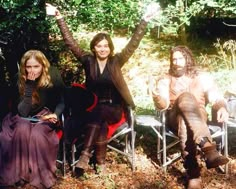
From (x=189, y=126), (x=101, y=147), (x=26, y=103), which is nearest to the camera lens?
(x=189, y=126)

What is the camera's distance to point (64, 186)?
5086mm

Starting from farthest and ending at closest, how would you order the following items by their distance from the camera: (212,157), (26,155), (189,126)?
(26,155)
(189,126)
(212,157)

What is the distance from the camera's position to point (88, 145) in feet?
16.6

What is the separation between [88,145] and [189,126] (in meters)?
1.15

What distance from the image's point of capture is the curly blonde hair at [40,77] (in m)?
5.12

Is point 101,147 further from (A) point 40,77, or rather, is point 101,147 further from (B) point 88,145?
(A) point 40,77

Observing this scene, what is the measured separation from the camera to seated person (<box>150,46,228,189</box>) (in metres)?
4.58

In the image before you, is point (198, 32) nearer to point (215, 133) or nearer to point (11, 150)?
point (215, 133)

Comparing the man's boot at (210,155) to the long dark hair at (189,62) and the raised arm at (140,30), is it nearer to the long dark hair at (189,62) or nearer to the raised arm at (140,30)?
the long dark hair at (189,62)

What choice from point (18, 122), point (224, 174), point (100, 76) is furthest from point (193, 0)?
point (18, 122)

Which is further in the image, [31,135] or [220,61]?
[220,61]

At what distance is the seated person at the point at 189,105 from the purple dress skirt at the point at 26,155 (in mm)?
1364

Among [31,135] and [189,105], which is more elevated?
[189,105]

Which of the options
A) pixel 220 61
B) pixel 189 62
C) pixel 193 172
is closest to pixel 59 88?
pixel 189 62
